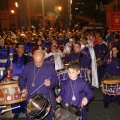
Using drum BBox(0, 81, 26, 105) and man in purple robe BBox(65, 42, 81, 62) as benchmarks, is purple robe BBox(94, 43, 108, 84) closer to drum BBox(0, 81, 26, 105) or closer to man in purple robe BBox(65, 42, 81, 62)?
man in purple robe BBox(65, 42, 81, 62)

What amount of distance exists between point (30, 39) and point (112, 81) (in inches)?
258

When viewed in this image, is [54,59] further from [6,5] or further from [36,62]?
[6,5]

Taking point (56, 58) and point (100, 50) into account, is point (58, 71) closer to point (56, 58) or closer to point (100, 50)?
point (56, 58)

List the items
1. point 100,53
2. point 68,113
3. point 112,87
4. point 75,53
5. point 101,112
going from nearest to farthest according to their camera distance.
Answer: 1. point 68,113
2. point 112,87
3. point 101,112
4. point 75,53
5. point 100,53

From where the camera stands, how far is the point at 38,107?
485cm

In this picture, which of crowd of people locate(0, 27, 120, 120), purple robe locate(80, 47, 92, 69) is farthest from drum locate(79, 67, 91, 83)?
purple robe locate(80, 47, 92, 69)

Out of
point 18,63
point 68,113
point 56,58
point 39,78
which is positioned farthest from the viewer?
point 56,58

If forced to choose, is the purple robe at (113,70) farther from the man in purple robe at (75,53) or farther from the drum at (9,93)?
the drum at (9,93)

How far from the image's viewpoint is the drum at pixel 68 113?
4230mm

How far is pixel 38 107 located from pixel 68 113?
31.4 inches

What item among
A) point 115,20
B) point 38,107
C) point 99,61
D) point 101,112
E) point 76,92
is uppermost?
point 115,20

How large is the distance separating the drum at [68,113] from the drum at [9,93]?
4.84 ft

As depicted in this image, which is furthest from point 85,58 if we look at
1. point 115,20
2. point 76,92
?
point 115,20

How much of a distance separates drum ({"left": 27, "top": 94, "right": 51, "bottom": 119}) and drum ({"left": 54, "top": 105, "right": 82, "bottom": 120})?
0.43 metres
